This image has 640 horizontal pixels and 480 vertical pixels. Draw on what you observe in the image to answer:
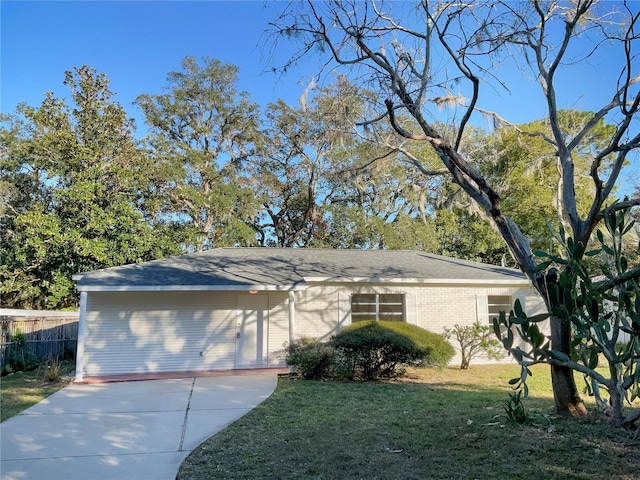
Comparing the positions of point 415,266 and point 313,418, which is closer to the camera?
point 313,418

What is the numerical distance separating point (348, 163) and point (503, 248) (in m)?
12.2

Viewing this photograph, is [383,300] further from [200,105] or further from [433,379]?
[200,105]

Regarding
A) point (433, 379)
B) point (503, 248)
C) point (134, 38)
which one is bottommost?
point (433, 379)

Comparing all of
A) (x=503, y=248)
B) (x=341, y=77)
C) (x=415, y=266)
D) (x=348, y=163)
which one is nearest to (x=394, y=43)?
(x=341, y=77)

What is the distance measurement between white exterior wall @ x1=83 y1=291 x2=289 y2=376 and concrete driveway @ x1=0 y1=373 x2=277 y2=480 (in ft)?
5.81

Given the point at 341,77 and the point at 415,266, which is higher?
the point at 341,77

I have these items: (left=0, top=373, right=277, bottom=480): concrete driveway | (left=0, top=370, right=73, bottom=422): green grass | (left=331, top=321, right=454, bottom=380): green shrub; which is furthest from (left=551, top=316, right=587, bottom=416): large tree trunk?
(left=0, top=370, right=73, bottom=422): green grass

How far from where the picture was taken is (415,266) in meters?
14.7

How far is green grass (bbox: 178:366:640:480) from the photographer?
4258 millimetres

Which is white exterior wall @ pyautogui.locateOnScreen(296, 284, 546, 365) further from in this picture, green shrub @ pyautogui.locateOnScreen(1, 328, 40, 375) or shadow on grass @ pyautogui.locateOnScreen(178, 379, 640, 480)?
green shrub @ pyautogui.locateOnScreen(1, 328, 40, 375)

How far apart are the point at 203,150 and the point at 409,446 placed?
2226 centimetres

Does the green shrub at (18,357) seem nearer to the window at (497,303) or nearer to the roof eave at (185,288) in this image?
the roof eave at (185,288)

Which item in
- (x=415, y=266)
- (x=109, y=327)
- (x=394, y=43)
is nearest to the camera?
(x=394, y=43)

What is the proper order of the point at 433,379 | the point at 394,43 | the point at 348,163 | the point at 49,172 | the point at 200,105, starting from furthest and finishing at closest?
1. the point at 200,105
2. the point at 348,163
3. the point at 49,172
4. the point at 433,379
5. the point at 394,43
